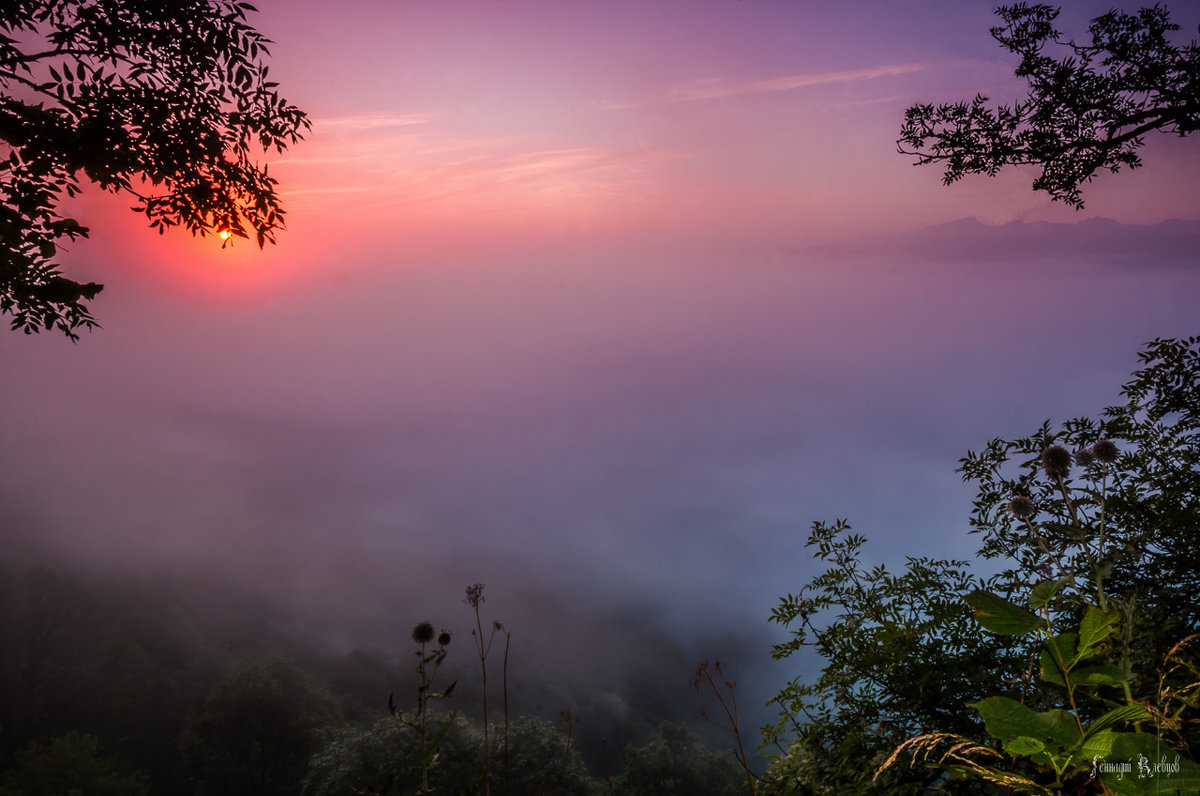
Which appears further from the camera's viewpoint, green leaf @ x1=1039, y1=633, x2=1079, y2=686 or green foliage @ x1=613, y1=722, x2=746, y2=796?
green foliage @ x1=613, y1=722, x2=746, y2=796

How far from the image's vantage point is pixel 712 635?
103 m

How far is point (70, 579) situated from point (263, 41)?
9990cm

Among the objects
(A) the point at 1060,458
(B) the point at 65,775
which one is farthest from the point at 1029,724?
(B) the point at 65,775

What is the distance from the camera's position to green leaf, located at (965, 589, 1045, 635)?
96 cm

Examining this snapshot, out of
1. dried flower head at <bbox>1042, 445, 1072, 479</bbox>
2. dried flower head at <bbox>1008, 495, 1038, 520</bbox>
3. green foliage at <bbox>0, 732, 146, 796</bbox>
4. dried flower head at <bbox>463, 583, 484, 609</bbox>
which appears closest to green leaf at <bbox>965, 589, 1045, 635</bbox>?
dried flower head at <bbox>463, 583, 484, 609</bbox>

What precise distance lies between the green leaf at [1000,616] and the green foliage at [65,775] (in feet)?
190

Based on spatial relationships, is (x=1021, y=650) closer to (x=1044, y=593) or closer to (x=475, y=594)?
(x=1044, y=593)

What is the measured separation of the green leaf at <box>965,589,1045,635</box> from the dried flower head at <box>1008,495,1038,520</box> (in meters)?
3.93

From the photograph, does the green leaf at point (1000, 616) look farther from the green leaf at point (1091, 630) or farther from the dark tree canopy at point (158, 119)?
the dark tree canopy at point (158, 119)

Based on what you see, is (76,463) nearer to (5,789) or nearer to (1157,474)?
(5,789)

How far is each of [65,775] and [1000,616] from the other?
62.6 m

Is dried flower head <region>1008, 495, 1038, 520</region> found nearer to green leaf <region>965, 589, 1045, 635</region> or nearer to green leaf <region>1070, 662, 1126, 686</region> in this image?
green leaf <region>1070, 662, 1126, 686</region>

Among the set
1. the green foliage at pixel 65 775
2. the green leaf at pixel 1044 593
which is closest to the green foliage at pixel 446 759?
the green foliage at pixel 65 775

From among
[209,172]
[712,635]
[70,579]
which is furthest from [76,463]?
[209,172]
